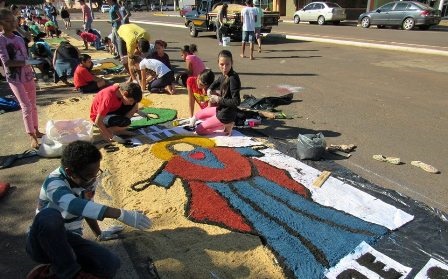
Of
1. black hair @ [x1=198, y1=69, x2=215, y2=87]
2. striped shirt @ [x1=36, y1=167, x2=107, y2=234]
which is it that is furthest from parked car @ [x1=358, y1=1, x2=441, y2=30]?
striped shirt @ [x1=36, y1=167, x2=107, y2=234]

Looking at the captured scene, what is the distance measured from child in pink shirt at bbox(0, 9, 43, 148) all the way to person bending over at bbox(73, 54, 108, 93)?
9.97 ft

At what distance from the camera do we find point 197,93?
6.07 metres

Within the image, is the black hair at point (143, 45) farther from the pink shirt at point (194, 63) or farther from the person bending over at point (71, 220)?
the person bending over at point (71, 220)

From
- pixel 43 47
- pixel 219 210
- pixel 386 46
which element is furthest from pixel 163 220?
pixel 386 46

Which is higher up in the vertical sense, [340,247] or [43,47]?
[43,47]

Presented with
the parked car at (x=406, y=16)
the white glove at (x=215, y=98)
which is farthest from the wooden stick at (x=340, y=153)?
the parked car at (x=406, y=16)

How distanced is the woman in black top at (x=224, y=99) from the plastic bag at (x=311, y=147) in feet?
3.50

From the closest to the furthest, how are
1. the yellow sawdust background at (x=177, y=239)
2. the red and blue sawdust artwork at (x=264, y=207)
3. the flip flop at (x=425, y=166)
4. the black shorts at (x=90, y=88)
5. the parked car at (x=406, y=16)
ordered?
the yellow sawdust background at (x=177, y=239) → the red and blue sawdust artwork at (x=264, y=207) → the flip flop at (x=425, y=166) → the black shorts at (x=90, y=88) → the parked car at (x=406, y=16)

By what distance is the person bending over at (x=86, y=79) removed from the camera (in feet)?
25.3

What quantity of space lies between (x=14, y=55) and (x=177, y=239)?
3.10 meters

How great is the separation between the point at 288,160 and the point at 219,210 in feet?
4.57

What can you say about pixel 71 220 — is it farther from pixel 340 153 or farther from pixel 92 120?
pixel 340 153

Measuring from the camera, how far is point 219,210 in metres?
3.44

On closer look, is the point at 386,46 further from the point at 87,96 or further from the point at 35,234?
the point at 35,234
